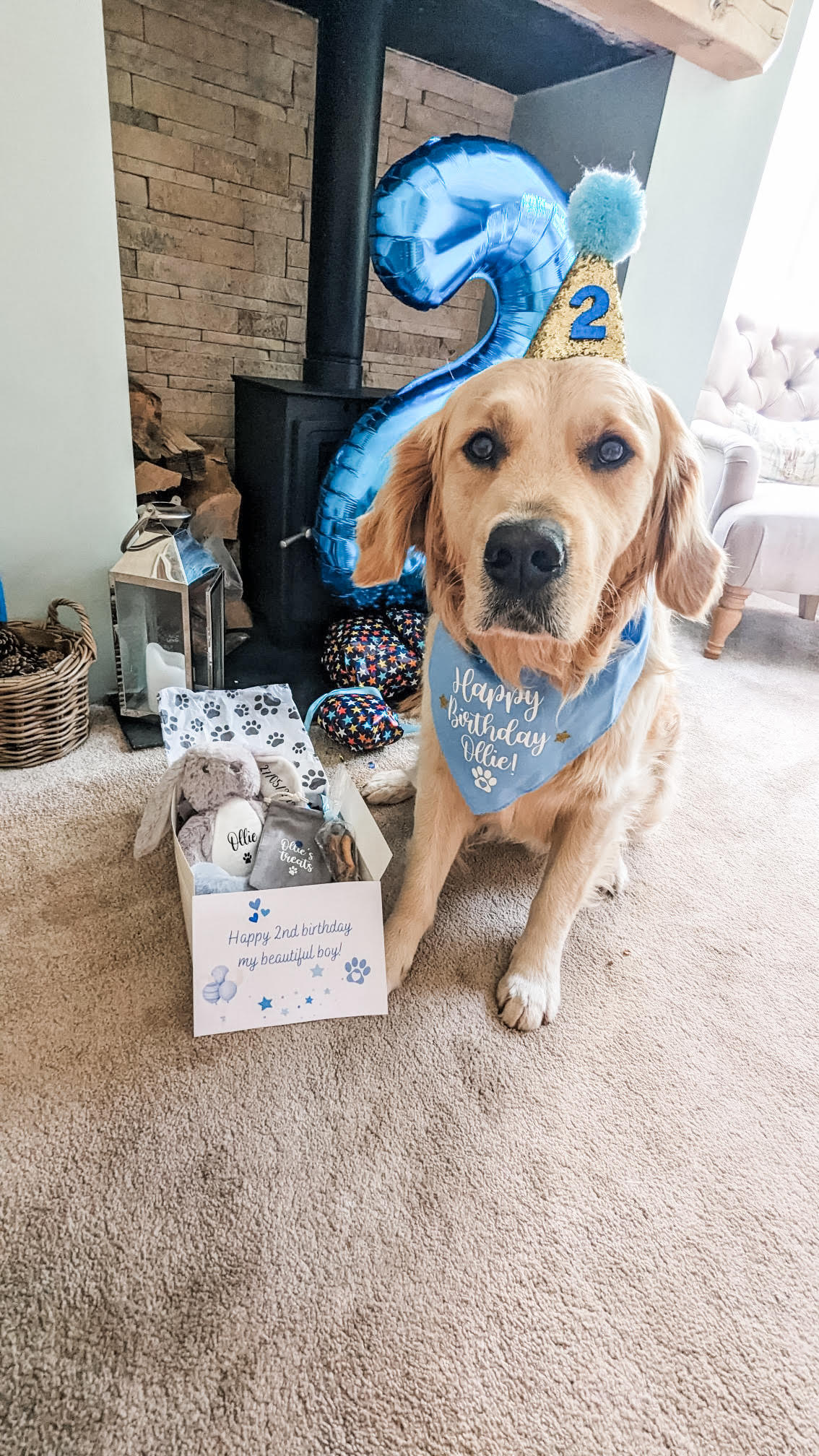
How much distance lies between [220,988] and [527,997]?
484mm

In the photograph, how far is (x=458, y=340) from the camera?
2979 millimetres

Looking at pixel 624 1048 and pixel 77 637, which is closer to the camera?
pixel 624 1048

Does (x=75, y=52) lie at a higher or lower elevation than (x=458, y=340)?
higher

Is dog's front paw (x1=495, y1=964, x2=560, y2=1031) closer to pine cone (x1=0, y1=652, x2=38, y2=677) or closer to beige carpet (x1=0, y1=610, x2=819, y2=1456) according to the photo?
beige carpet (x1=0, y1=610, x2=819, y2=1456)

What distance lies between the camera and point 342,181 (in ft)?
6.65

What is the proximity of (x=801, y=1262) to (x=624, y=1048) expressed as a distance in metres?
0.33

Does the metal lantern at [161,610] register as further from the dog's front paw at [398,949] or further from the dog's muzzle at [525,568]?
the dog's muzzle at [525,568]

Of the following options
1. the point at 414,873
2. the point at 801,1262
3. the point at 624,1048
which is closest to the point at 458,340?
the point at 414,873

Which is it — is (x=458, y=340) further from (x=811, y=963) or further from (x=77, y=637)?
(x=811, y=963)

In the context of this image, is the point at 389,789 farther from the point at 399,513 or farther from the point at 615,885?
the point at 399,513

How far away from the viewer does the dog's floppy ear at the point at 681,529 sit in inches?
39.3

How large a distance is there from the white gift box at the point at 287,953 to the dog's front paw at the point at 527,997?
202mm

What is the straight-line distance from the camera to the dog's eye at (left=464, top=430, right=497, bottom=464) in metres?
0.94

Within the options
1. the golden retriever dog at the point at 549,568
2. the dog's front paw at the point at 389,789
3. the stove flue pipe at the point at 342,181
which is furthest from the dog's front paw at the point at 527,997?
the stove flue pipe at the point at 342,181
